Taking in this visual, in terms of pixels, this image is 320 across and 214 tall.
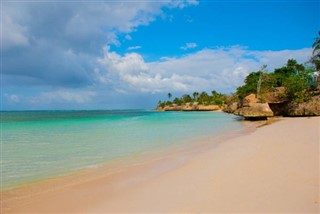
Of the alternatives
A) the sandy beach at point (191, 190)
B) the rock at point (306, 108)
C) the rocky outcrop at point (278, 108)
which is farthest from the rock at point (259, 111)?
the sandy beach at point (191, 190)

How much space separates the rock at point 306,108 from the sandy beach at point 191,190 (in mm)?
23853

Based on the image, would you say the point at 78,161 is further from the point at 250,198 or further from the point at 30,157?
the point at 250,198

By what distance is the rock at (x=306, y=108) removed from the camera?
1093 inches

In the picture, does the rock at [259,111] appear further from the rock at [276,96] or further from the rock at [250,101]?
the rock at [276,96]

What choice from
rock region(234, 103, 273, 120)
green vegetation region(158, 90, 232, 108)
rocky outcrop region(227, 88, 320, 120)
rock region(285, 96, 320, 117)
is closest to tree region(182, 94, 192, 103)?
green vegetation region(158, 90, 232, 108)

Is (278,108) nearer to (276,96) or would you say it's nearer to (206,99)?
(276,96)

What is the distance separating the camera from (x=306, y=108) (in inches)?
1133

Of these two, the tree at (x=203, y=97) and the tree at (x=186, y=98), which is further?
the tree at (x=186, y=98)

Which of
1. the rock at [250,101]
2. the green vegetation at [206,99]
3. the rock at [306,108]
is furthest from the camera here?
the green vegetation at [206,99]

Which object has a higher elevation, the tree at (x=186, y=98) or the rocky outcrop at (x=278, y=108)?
the tree at (x=186, y=98)

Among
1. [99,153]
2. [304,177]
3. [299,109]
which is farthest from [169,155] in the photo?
[299,109]

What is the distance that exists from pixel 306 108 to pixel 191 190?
29.4 m

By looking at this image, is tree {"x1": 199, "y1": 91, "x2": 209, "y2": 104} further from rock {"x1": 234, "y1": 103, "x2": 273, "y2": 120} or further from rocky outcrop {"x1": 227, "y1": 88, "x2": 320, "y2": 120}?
rock {"x1": 234, "y1": 103, "x2": 273, "y2": 120}

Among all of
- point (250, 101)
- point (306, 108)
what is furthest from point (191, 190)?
point (250, 101)
